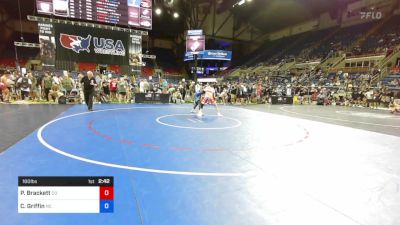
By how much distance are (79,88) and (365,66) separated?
2385 centimetres

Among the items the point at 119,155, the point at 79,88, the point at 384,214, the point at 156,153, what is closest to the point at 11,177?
the point at 119,155

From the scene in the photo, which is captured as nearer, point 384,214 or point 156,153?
point 384,214

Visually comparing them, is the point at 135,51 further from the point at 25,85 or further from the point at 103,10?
the point at 25,85

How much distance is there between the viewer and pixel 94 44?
63.6 ft

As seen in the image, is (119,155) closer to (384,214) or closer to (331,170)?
(331,170)

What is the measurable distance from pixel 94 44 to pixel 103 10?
2.70 m

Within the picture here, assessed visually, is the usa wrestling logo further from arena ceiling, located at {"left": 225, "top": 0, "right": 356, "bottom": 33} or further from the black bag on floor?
arena ceiling, located at {"left": 225, "top": 0, "right": 356, "bottom": 33}

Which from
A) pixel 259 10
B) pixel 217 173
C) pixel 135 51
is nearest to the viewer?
pixel 217 173

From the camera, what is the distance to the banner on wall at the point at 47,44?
17.6m

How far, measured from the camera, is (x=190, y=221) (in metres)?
2.74

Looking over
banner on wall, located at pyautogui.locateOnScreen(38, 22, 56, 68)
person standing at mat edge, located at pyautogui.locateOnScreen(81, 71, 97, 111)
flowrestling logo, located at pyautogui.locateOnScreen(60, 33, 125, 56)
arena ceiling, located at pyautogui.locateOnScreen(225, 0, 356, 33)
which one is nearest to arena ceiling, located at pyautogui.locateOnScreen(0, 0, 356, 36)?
arena ceiling, located at pyautogui.locateOnScreen(225, 0, 356, 33)

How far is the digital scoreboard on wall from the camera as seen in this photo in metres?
16.7
